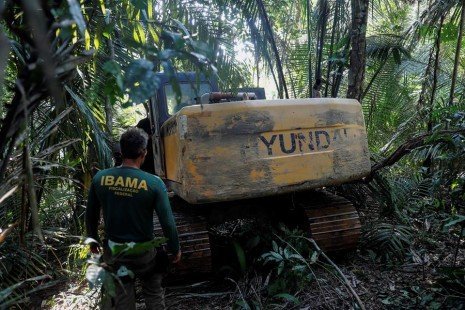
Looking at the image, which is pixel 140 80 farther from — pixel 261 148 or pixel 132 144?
pixel 261 148

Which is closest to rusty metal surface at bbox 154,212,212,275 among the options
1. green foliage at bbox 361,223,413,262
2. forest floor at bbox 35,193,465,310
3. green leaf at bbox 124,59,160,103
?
forest floor at bbox 35,193,465,310

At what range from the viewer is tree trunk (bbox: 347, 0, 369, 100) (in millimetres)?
4922

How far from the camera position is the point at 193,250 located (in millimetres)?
3508

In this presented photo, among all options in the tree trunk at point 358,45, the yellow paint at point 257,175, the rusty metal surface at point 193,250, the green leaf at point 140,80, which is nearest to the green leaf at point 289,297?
the rusty metal surface at point 193,250

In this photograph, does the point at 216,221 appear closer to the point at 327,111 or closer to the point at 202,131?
the point at 202,131

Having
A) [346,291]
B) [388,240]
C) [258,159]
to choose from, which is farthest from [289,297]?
[388,240]

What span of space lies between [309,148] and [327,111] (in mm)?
361

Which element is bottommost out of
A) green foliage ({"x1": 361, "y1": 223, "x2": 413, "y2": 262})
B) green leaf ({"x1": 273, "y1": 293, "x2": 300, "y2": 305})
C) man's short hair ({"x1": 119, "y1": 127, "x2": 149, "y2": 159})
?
green foliage ({"x1": 361, "y1": 223, "x2": 413, "y2": 262})

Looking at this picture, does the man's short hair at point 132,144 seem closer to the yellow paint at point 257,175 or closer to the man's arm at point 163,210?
the man's arm at point 163,210

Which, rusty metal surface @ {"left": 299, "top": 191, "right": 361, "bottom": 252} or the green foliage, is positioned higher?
rusty metal surface @ {"left": 299, "top": 191, "right": 361, "bottom": 252}

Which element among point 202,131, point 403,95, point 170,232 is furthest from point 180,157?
point 403,95

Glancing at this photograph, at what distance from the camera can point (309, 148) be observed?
3.38 metres

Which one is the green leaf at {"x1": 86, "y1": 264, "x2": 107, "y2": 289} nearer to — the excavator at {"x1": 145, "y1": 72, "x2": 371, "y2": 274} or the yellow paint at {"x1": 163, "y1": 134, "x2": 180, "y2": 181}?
the excavator at {"x1": 145, "y1": 72, "x2": 371, "y2": 274}

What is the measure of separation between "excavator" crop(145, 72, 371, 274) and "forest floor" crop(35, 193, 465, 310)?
245mm
